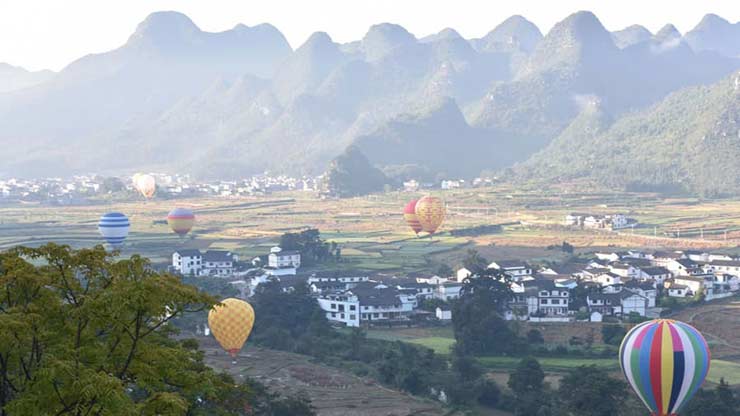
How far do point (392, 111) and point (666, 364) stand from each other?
488 feet

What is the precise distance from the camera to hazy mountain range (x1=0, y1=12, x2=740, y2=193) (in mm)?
130125

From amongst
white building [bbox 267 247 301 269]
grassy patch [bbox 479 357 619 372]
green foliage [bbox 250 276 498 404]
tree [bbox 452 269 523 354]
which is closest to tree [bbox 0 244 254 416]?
green foliage [bbox 250 276 498 404]

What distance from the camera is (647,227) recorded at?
2322 inches

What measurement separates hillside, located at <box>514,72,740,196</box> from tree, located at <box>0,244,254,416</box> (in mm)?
77030

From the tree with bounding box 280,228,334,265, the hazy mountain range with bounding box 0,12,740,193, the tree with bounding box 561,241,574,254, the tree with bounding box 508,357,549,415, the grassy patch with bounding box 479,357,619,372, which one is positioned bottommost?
the grassy patch with bounding box 479,357,619,372

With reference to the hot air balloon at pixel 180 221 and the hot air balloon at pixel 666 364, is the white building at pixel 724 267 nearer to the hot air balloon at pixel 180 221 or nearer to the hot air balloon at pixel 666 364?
the hot air balloon at pixel 666 364

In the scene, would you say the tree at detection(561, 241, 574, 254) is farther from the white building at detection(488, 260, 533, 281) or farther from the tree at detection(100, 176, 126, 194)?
the tree at detection(100, 176, 126, 194)

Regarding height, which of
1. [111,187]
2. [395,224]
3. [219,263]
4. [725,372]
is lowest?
[725,372]

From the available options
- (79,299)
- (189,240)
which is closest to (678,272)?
(189,240)

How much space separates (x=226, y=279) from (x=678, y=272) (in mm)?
17285

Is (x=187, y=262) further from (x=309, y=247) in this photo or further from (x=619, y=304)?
(x=619, y=304)

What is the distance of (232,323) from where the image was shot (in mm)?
25219

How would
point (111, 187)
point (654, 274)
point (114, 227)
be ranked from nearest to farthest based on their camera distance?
1. point (654, 274)
2. point (114, 227)
3. point (111, 187)

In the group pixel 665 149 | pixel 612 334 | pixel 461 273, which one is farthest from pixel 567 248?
pixel 665 149
